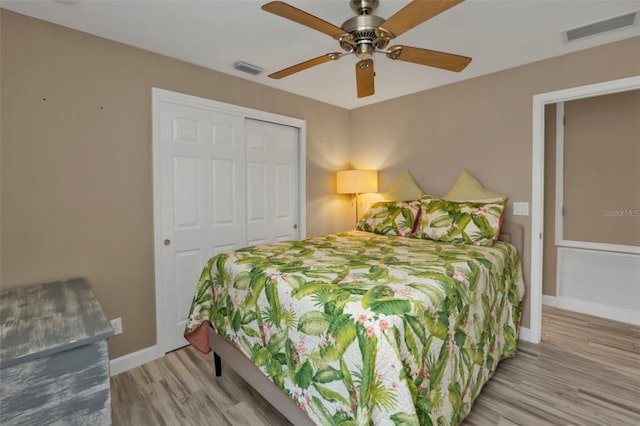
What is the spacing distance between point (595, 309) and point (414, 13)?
3541mm

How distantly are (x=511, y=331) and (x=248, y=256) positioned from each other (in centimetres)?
205

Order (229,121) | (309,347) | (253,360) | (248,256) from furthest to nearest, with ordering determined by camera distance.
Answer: (229,121) < (248,256) < (253,360) < (309,347)

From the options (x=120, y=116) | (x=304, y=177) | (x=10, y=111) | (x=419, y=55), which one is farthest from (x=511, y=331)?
(x=10, y=111)

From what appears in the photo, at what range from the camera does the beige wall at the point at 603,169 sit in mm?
3055

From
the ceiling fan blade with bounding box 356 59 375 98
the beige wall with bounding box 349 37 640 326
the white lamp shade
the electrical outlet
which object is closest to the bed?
the electrical outlet

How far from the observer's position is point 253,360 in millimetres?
1768

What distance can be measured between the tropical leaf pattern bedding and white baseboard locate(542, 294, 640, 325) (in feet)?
5.06

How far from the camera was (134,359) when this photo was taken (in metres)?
2.43

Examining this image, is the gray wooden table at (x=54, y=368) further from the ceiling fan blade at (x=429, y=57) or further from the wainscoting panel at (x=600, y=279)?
the wainscoting panel at (x=600, y=279)

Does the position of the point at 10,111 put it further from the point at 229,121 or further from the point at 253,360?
the point at 253,360

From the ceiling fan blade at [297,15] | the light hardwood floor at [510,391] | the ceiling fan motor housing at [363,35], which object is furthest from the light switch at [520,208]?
the ceiling fan blade at [297,15]

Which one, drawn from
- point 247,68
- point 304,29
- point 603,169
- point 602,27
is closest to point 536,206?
point 603,169

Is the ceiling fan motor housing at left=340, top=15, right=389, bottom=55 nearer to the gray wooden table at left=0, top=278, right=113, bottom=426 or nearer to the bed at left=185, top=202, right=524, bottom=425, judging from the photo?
the bed at left=185, top=202, right=524, bottom=425

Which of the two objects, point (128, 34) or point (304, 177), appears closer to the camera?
point (128, 34)
